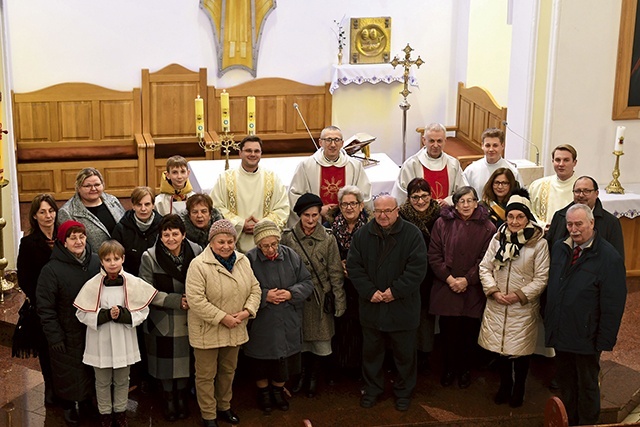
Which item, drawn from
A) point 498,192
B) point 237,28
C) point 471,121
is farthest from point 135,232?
point 471,121

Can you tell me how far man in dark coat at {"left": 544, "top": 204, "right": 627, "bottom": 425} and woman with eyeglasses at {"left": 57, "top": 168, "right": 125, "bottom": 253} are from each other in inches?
114

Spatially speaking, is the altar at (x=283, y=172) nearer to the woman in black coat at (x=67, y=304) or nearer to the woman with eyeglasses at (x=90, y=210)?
the woman with eyeglasses at (x=90, y=210)

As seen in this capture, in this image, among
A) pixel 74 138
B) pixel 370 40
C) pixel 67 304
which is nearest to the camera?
pixel 67 304

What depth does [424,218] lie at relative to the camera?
700cm

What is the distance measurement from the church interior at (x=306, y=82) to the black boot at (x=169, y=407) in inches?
109

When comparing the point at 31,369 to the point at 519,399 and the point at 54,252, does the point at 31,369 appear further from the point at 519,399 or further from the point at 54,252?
the point at 519,399

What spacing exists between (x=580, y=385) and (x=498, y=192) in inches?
55.6

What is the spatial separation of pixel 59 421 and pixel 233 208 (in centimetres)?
187

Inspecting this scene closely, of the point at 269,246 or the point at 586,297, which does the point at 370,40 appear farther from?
the point at 586,297

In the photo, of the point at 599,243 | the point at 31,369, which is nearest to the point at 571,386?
the point at 599,243

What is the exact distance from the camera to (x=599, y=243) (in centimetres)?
632

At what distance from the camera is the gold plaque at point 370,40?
41.5ft

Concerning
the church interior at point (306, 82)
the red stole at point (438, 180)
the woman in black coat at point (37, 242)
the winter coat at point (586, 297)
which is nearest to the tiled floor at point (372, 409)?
the winter coat at point (586, 297)

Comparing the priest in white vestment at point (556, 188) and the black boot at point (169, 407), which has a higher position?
the priest in white vestment at point (556, 188)
